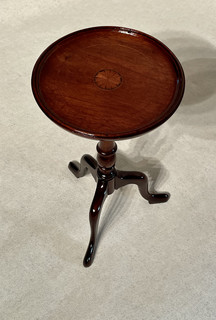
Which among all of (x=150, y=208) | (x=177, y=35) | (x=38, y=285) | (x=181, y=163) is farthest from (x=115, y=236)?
(x=177, y=35)

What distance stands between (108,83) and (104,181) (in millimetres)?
399

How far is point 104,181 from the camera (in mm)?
1515

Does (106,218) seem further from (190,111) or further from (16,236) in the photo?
(190,111)

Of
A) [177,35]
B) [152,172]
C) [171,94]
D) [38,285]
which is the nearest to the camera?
[171,94]

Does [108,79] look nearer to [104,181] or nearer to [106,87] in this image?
[106,87]

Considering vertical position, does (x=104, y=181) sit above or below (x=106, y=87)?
below

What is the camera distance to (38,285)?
1469 mm

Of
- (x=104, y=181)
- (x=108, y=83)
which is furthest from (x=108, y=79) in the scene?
(x=104, y=181)

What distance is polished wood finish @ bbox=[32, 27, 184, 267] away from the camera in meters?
1.18

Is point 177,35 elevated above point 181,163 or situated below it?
above

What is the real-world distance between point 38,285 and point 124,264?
12.6 inches

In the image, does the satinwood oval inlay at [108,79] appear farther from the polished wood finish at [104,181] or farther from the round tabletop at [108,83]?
the polished wood finish at [104,181]

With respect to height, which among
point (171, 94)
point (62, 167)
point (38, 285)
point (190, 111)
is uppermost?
point (171, 94)

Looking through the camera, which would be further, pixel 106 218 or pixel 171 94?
pixel 106 218
